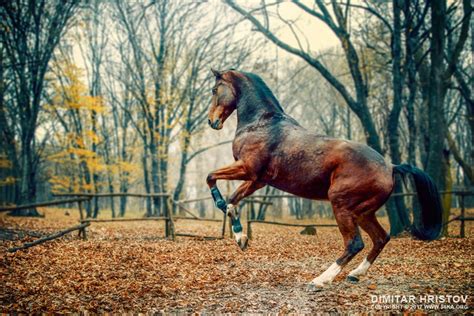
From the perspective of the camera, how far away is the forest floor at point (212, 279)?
4.76m

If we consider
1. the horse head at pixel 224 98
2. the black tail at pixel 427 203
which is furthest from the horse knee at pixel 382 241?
the horse head at pixel 224 98

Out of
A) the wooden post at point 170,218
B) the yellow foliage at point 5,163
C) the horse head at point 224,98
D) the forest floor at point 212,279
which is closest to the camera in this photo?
the forest floor at point 212,279

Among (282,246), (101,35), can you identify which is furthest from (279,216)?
(282,246)

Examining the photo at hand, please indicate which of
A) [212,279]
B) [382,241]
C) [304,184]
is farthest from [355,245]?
[212,279]

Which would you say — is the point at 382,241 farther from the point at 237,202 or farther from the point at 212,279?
the point at 212,279

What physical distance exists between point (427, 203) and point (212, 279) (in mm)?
3297

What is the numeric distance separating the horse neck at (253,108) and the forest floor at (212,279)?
2.28 metres

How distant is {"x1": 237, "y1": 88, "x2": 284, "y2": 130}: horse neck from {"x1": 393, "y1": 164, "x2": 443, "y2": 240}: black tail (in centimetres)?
177

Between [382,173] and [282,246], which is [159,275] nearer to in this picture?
[382,173]

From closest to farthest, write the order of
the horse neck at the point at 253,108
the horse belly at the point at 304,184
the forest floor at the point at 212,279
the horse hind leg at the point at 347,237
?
1. the forest floor at the point at 212,279
2. the horse hind leg at the point at 347,237
3. the horse belly at the point at 304,184
4. the horse neck at the point at 253,108

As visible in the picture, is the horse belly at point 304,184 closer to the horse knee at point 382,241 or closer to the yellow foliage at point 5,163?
the horse knee at point 382,241

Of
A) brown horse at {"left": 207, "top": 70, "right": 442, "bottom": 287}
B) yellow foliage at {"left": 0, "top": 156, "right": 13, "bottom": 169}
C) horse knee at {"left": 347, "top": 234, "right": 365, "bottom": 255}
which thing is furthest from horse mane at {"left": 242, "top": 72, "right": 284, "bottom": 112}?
yellow foliage at {"left": 0, "top": 156, "right": 13, "bottom": 169}

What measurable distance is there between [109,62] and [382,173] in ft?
80.8

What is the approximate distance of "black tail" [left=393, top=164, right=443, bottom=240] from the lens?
518 cm
